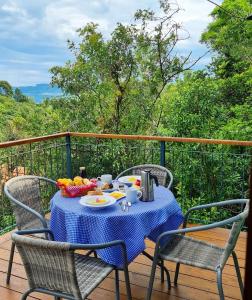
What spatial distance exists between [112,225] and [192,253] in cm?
58

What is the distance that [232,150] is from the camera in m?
5.84

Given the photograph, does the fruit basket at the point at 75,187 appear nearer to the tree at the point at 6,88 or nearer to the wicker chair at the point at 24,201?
the wicker chair at the point at 24,201

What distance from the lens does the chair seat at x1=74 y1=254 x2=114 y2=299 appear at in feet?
6.09

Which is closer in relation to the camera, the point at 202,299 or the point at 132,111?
the point at 202,299

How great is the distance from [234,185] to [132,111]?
121 inches

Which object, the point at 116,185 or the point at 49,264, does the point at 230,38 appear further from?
the point at 49,264

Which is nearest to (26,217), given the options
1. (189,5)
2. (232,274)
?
(232,274)

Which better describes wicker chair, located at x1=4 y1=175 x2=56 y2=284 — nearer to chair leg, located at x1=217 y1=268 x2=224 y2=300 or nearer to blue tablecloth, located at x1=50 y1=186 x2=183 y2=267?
blue tablecloth, located at x1=50 y1=186 x2=183 y2=267

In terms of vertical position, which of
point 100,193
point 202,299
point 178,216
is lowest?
point 202,299

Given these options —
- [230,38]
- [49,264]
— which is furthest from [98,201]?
[230,38]

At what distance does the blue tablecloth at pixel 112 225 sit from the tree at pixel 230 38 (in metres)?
5.94

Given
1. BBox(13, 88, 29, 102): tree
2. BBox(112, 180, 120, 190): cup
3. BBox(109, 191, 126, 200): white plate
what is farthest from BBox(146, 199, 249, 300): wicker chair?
BBox(13, 88, 29, 102): tree

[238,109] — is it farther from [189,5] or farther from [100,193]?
[100,193]

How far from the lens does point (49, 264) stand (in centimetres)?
173
